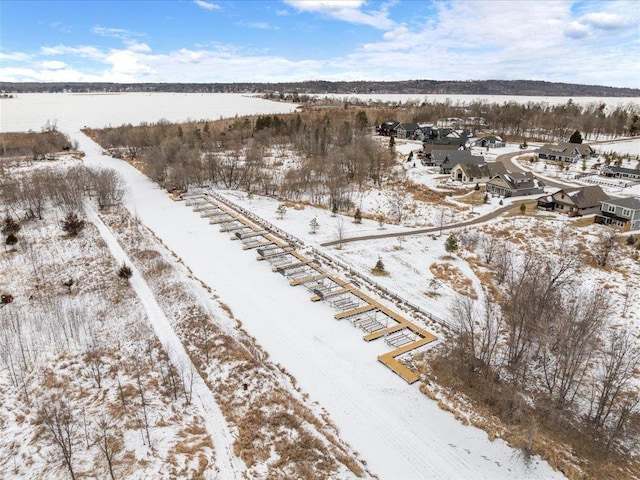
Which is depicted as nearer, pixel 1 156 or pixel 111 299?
pixel 111 299

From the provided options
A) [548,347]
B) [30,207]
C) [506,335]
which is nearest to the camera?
[548,347]

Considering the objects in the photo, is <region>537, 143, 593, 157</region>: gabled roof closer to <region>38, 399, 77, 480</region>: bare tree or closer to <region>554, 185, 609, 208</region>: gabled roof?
<region>554, 185, 609, 208</region>: gabled roof

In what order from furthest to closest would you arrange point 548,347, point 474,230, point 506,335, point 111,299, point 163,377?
point 474,230
point 111,299
point 506,335
point 548,347
point 163,377

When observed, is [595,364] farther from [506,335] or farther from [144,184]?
[144,184]

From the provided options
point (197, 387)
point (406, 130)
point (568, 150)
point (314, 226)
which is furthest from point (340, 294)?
point (406, 130)

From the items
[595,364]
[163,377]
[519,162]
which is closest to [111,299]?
[163,377]

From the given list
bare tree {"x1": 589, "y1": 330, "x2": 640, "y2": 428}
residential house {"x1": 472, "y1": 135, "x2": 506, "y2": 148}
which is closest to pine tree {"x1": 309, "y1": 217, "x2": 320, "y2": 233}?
bare tree {"x1": 589, "y1": 330, "x2": 640, "y2": 428}
